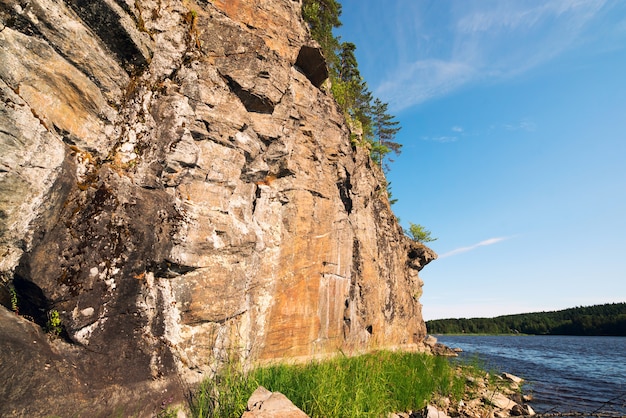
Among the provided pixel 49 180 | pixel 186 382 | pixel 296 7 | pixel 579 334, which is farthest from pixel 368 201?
pixel 579 334

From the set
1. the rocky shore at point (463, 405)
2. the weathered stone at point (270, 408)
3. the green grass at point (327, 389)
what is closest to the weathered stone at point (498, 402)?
the rocky shore at point (463, 405)

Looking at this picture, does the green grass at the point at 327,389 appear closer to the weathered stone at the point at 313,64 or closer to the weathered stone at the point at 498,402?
the weathered stone at the point at 498,402

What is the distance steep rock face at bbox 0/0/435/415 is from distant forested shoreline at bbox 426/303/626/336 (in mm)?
112426

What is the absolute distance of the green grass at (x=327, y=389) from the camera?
5242 millimetres

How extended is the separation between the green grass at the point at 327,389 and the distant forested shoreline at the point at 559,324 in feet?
366

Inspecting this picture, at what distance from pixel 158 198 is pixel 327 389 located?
4.82 meters

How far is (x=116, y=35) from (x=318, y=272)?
7.95 m

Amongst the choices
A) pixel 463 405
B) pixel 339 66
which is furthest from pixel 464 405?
pixel 339 66

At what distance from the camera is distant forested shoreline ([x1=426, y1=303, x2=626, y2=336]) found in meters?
89.3

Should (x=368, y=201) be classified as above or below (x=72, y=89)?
above

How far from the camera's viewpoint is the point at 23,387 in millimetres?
4152

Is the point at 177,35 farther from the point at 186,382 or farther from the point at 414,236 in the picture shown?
the point at 414,236

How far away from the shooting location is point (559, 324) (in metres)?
103

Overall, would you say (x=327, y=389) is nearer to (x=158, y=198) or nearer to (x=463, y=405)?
(x=158, y=198)
